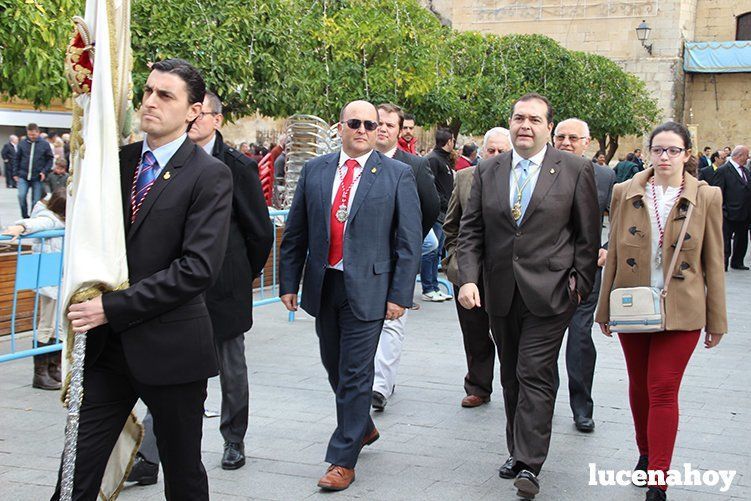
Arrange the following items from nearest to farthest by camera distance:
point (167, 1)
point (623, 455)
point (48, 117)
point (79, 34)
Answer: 1. point (79, 34)
2. point (623, 455)
3. point (167, 1)
4. point (48, 117)

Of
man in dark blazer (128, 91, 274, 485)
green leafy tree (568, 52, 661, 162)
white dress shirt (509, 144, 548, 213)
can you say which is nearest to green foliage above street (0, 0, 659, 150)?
green leafy tree (568, 52, 661, 162)

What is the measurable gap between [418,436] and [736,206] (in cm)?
1223

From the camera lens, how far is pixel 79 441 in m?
3.52

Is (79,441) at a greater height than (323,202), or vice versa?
(323,202)

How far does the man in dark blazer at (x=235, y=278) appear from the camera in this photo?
5461 millimetres

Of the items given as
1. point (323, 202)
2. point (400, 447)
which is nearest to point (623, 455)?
point (400, 447)

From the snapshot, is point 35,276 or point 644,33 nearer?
point 35,276

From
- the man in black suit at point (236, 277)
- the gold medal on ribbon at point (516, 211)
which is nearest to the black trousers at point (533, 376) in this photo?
the gold medal on ribbon at point (516, 211)

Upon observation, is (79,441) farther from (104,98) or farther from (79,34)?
(79,34)

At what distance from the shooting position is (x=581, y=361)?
6508 millimetres

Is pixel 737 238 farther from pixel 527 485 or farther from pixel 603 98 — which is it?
pixel 603 98

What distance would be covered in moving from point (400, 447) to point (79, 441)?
2.78 metres

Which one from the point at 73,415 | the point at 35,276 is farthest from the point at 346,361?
the point at 35,276

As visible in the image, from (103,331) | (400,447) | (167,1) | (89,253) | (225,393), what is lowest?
(400,447)
